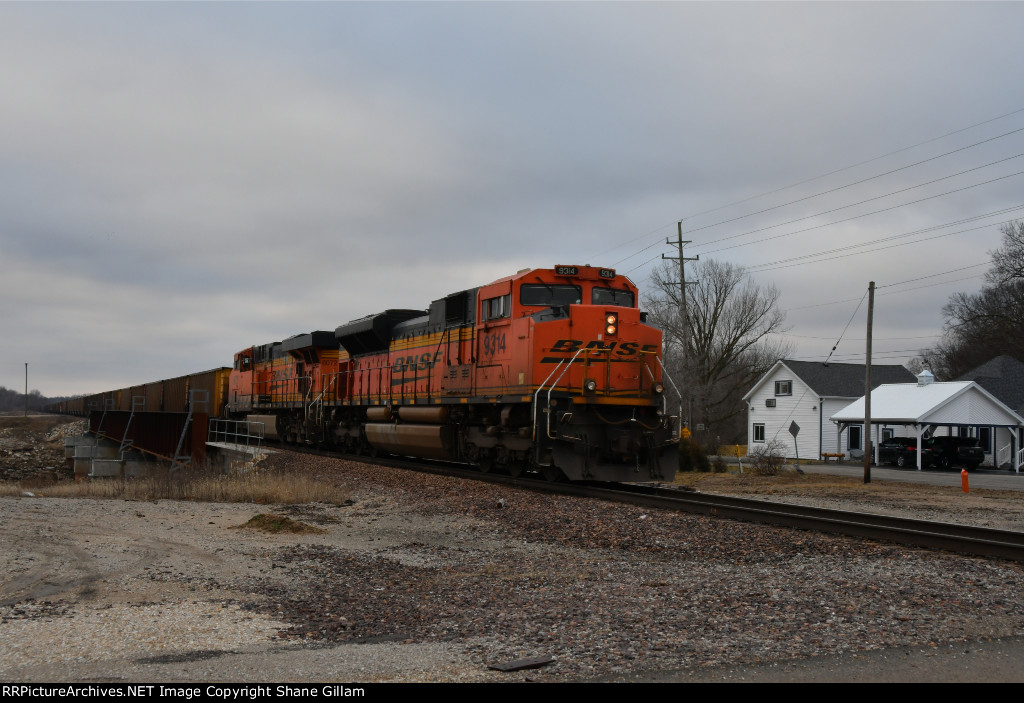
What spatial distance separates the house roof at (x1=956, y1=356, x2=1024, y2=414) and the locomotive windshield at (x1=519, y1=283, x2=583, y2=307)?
35132 millimetres

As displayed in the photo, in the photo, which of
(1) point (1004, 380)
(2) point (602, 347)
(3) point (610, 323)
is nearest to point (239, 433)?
(2) point (602, 347)

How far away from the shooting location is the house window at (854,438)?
46969 millimetres

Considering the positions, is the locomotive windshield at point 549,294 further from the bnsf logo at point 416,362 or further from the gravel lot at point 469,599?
the gravel lot at point 469,599

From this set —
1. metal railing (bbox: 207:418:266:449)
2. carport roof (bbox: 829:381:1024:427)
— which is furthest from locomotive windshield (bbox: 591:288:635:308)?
carport roof (bbox: 829:381:1024:427)

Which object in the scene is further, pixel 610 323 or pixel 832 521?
pixel 610 323

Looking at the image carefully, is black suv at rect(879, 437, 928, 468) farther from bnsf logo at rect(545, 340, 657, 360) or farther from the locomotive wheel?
the locomotive wheel

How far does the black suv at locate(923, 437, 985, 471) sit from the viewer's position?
36.2m

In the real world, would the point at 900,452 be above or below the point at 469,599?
below

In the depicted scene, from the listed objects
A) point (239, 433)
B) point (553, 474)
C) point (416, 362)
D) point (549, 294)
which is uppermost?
point (549, 294)

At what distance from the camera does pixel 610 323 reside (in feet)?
51.6

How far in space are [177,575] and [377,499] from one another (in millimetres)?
7607

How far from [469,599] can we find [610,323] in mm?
9260

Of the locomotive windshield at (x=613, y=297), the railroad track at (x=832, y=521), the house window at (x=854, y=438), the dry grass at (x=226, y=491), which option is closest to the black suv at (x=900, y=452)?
the house window at (x=854, y=438)

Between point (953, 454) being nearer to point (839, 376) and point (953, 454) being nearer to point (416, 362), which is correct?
point (839, 376)
